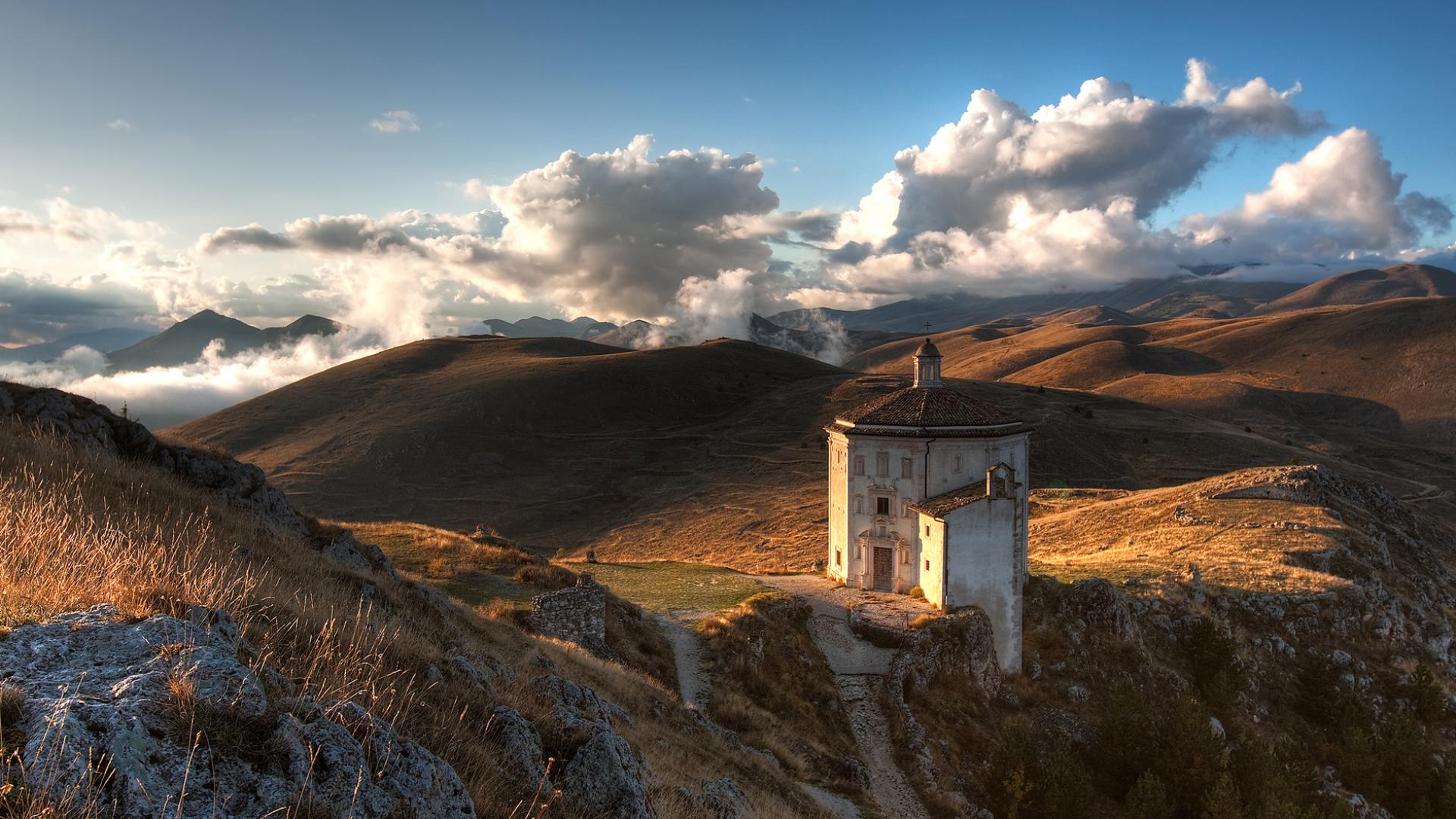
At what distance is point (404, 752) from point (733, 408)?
364 ft

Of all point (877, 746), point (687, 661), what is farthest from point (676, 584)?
point (877, 746)

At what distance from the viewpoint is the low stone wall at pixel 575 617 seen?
20.6 m

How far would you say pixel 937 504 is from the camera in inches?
1168

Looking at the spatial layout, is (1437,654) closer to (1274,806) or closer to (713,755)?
(1274,806)

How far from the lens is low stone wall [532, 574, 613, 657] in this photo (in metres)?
20.6

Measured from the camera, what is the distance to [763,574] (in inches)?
1483

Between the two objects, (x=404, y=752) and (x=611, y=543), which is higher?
(x=404, y=752)

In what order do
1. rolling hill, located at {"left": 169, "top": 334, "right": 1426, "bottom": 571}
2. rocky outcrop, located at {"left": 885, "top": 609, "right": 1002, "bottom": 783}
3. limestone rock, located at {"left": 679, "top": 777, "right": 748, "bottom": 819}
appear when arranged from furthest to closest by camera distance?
rolling hill, located at {"left": 169, "top": 334, "right": 1426, "bottom": 571}, rocky outcrop, located at {"left": 885, "top": 609, "right": 1002, "bottom": 783}, limestone rock, located at {"left": 679, "top": 777, "right": 748, "bottom": 819}

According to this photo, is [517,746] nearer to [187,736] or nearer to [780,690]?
[187,736]

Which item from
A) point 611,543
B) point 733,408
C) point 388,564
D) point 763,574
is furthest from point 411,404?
point 388,564

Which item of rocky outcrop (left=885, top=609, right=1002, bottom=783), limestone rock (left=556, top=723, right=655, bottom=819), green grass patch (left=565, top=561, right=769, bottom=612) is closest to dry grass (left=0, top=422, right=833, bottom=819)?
limestone rock (left=556, top=723, right=655, bottom=819)

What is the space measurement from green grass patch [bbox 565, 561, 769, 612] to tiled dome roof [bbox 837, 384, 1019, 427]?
356 inches

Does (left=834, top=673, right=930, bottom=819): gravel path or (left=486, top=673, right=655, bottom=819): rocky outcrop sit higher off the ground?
(left=486, top=673, right=655, bottom=819): rocky outcrop

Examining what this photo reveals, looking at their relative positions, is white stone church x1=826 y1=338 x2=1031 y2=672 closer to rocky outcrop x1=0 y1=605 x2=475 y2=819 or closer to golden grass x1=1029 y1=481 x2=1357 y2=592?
golden grass x1=1029 y1=481 x2=1357 y2=592
